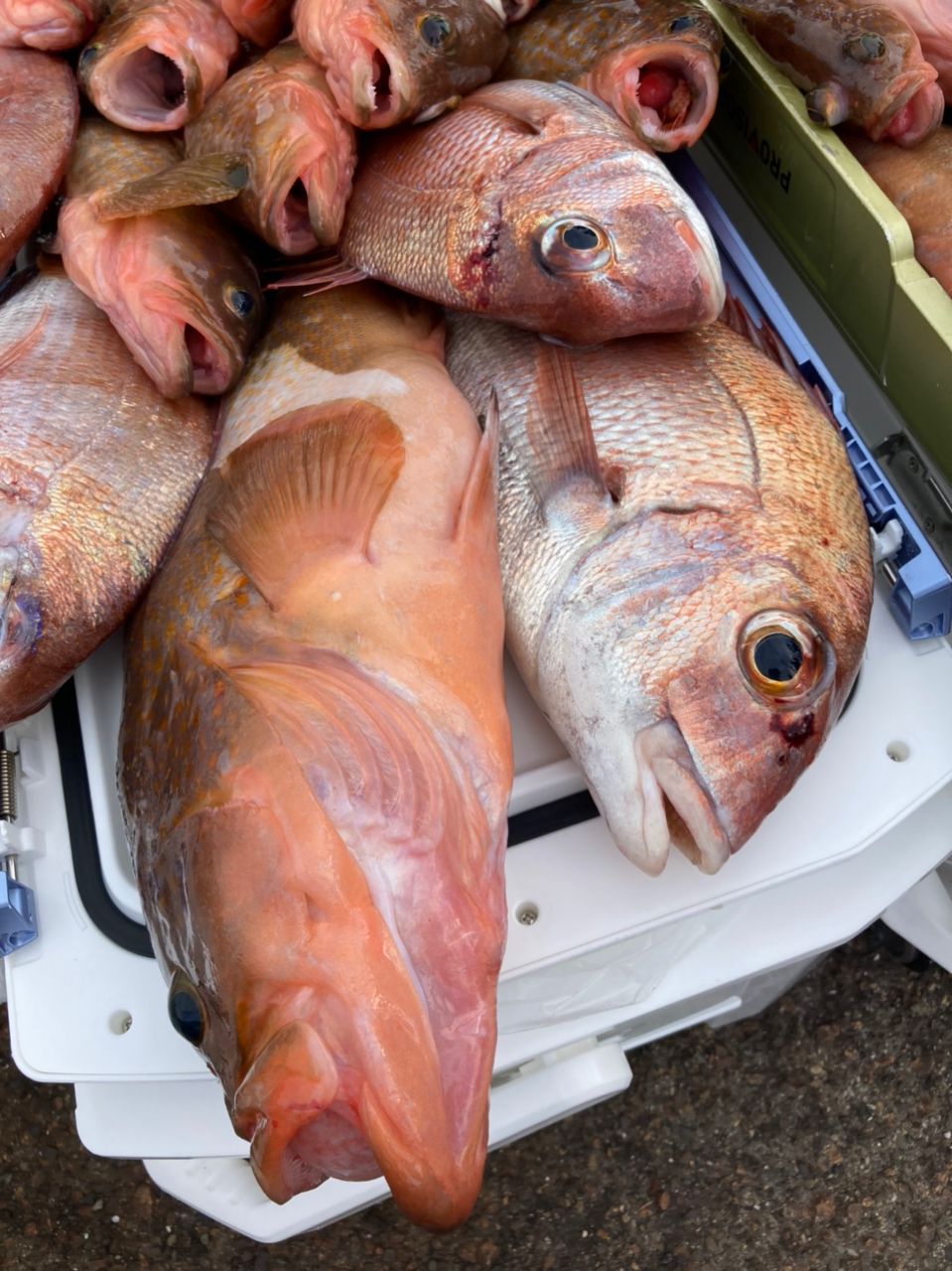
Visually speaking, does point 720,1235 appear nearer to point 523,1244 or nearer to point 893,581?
point 523,1244

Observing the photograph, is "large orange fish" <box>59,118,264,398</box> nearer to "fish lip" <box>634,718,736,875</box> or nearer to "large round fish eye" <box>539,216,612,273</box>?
"large round fish eye" <box>539,216,612,273</box>

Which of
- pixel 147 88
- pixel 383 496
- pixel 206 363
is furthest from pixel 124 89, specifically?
pixel 383 496

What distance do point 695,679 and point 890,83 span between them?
0.97m

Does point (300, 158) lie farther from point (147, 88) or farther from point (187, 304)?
point (147, 88)

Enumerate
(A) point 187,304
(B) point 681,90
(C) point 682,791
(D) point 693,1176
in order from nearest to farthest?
1. (C) point 682,791
2. (A) point 187,304
3. (B) point 681,90
4. (D) point 693,1176

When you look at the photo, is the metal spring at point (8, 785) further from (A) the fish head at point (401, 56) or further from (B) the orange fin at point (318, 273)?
(A) the fish head at point (401, 56)

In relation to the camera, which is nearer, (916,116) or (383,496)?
(383,496)

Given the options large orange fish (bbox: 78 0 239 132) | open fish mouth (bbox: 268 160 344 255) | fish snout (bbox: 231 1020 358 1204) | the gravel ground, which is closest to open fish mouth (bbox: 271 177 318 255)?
open fish mouth (bbox: 268 160 344 255)

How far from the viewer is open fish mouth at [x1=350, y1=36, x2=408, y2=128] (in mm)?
1283

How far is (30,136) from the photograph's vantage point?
1445 mm

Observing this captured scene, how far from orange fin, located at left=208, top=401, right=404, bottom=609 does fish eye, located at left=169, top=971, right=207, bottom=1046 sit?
356 mm

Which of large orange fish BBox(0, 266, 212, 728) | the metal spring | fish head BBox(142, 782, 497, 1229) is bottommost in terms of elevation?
the metal spring

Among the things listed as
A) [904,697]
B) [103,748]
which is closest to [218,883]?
[103,748]

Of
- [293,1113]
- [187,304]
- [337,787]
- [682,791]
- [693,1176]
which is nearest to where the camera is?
[293,1113]
